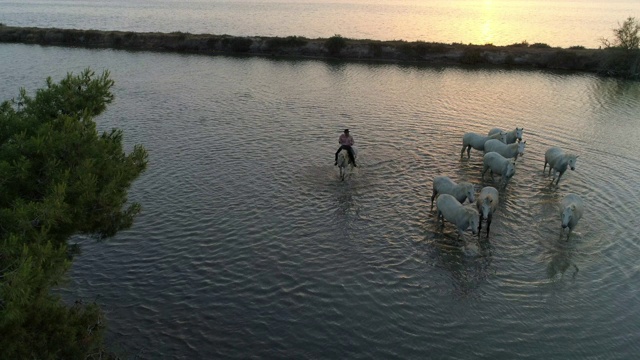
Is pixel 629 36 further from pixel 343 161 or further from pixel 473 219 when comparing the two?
pixel 473 219

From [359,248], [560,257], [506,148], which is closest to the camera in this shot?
[560,257]

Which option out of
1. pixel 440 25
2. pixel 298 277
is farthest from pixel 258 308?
pixel 440 25

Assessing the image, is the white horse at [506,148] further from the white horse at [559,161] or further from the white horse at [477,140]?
the white horse at [559,161]

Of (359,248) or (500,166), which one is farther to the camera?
(500,166)

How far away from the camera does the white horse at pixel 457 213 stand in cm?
1823

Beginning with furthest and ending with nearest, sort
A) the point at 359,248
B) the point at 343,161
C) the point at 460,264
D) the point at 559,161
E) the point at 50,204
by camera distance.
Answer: the point at 343,161 → the point at 559,161 → the point at 359,248 → the point at 460,264 → the point at 50,204

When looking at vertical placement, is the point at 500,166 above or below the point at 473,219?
above

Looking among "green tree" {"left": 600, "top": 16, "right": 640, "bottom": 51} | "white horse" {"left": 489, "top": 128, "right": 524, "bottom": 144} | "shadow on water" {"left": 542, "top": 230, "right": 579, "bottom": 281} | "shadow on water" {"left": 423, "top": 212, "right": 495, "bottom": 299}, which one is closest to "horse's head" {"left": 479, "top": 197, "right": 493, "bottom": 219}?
"shadow on water" {"left": 423, "top": 212, "right": 495, "bottom": 299}

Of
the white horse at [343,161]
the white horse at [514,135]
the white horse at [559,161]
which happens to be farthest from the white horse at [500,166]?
the white horse at [343,161]

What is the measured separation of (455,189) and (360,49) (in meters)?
49.0

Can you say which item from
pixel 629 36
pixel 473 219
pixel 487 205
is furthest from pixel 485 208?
pixel 629 36

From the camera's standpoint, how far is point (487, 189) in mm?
20547

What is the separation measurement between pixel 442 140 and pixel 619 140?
484 inches

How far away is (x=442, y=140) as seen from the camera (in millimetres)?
30859
